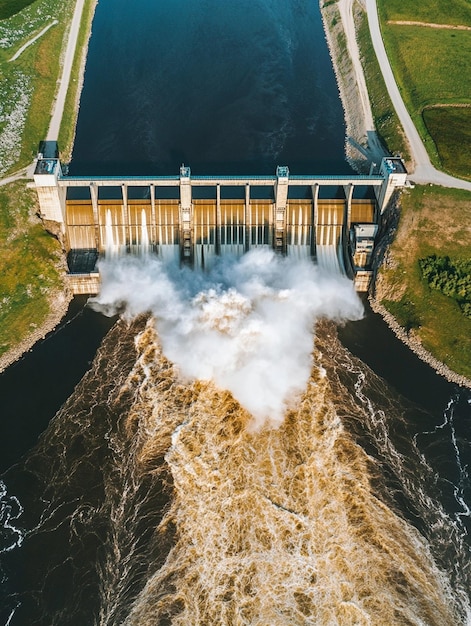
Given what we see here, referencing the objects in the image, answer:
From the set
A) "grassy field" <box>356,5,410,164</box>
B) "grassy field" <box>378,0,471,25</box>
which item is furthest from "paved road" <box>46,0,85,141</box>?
"grassy field" <box>378,0,471,25</box>

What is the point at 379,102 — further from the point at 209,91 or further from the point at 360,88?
the point at 209,91

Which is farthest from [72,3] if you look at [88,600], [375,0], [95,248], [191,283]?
[88,600]

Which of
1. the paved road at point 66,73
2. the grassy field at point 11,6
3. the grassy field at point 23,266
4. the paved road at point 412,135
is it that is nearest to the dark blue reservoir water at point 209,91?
the paved road at point 66,73

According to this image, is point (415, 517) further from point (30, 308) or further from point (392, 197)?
point (30, 308)

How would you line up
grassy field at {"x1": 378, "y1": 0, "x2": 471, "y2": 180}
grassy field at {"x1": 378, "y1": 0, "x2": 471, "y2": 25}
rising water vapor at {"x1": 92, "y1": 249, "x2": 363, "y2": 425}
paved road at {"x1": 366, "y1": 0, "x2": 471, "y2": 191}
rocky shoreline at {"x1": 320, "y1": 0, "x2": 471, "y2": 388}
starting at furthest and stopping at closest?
grassy field at {"x1": 378, "y1": 0, "x2": 471, "y2": 25} < grassy field at {"x1": 378, "y1": 0, "x2": 471, "y2": 180} < paved road at {"x1": 366, "y1": 0, "x2": 471, "y2": 191} < rocky shoreline at {"x1": 320, "y1": 0, "x2": 471, "y2": 388} < rising water vapor at {"x1": 92, "y1": 249, "x2": 363, "y2": 425}

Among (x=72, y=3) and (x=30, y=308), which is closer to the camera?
(x=30, y=308)

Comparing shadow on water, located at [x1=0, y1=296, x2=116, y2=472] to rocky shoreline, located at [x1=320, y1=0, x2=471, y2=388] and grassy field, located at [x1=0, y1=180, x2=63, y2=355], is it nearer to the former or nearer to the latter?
grassy field, located at [x1=0, y1=180, x2=63, y2=355]

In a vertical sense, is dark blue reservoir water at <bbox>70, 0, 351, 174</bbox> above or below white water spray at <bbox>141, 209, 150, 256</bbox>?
above
